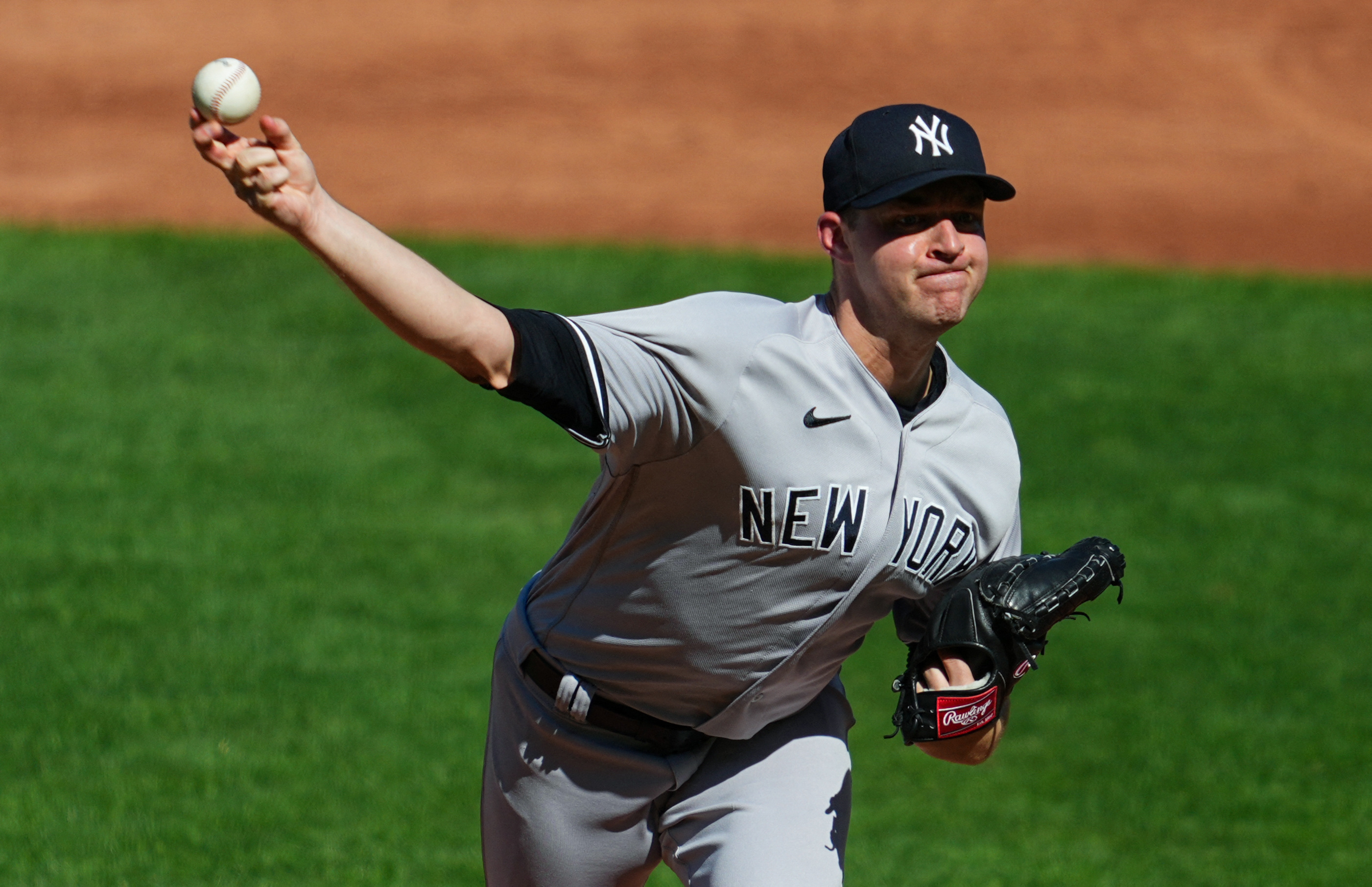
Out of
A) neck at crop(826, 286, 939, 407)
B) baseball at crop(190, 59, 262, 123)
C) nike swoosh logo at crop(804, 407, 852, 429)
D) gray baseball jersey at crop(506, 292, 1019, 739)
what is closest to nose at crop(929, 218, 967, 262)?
neck at crop(826, 286, 939, 407)

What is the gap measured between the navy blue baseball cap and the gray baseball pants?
47.9 inches

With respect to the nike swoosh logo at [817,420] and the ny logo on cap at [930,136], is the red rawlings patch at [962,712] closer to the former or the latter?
the nike swoosh logo at [817,420]

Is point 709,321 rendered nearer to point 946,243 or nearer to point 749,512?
point 749,512

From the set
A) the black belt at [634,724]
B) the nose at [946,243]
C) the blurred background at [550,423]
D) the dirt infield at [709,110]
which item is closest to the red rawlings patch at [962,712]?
the black belt at [634,724]

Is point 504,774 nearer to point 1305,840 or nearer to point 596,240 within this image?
point 1305,840

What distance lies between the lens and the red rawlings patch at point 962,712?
349 centimetres

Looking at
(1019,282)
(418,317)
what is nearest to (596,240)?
(1019,282)

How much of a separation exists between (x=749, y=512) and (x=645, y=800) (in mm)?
769

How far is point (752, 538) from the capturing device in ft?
10.7

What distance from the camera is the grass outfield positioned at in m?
5.72

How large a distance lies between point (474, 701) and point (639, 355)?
13.2 ft

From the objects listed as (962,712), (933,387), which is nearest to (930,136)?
(933,387)

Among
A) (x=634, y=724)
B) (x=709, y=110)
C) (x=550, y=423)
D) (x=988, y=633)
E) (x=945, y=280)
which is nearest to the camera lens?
(x=945, y=280)

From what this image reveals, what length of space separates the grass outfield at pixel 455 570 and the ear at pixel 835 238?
9.06ft
